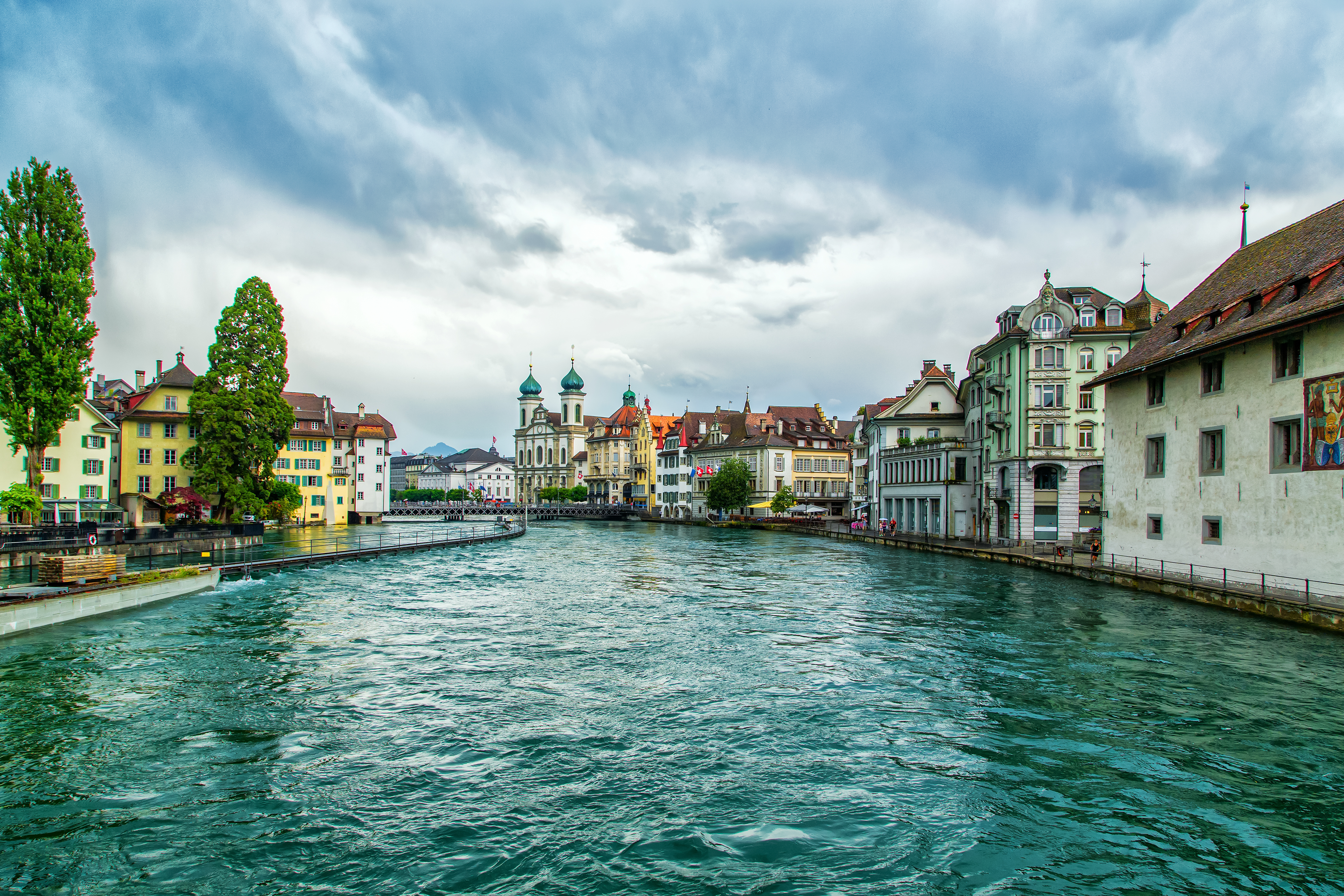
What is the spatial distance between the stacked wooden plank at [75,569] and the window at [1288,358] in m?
38.9

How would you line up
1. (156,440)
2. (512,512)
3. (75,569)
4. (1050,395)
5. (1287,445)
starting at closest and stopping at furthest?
(75,569), (1287,445), (1050,395), (156,440), (512,512)

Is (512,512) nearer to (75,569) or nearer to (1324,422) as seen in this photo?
(75,569)

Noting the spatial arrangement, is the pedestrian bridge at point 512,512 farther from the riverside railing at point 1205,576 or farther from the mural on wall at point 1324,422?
the mural on wall at point 1324,422

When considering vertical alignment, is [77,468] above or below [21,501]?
above

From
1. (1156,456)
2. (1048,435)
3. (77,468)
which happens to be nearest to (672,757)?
(1156,456)

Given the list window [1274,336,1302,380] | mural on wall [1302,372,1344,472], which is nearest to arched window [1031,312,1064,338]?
window [1274,336,1302,380]

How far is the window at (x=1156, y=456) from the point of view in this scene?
33250 mm

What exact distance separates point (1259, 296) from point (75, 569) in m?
40.8

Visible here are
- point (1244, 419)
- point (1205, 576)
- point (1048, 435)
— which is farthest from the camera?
point (1048, 435)

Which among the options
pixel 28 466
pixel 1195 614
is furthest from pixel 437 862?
pixel 28 466

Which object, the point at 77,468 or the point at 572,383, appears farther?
the point at 572,383

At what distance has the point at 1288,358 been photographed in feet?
86.9

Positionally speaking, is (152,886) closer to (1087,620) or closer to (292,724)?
(292,724)

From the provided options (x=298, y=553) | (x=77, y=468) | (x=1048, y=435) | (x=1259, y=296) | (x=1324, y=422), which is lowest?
(x=298, y=553)
